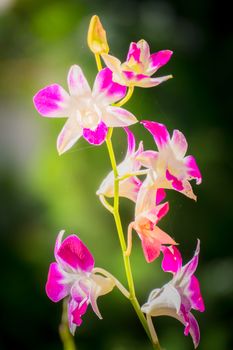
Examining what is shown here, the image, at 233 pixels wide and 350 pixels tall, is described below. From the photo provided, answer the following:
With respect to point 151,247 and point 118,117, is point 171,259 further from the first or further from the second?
point 118,117

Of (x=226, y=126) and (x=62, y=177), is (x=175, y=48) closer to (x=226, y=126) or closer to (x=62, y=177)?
(x=226, y=126)

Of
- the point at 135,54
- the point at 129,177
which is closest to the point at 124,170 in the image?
the point at 129,177

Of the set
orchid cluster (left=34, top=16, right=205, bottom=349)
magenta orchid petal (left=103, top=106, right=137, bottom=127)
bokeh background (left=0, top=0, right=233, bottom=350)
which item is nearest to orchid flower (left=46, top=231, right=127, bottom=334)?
orchid cluster (left=34, top=16, right=205, bottom=349)

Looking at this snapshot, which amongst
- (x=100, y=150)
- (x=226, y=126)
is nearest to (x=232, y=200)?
(x=226, y=126)

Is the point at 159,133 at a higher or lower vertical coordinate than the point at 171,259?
higher

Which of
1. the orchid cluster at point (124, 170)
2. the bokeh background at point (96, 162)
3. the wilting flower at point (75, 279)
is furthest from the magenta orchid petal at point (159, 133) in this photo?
the bokeh background at point (96, 162)

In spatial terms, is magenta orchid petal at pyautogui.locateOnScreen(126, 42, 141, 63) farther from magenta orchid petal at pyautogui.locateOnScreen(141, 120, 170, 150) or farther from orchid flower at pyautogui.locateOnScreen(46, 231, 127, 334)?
orchid flower at pyautogui.locateOnScreen(46, 231, 127, 334)
